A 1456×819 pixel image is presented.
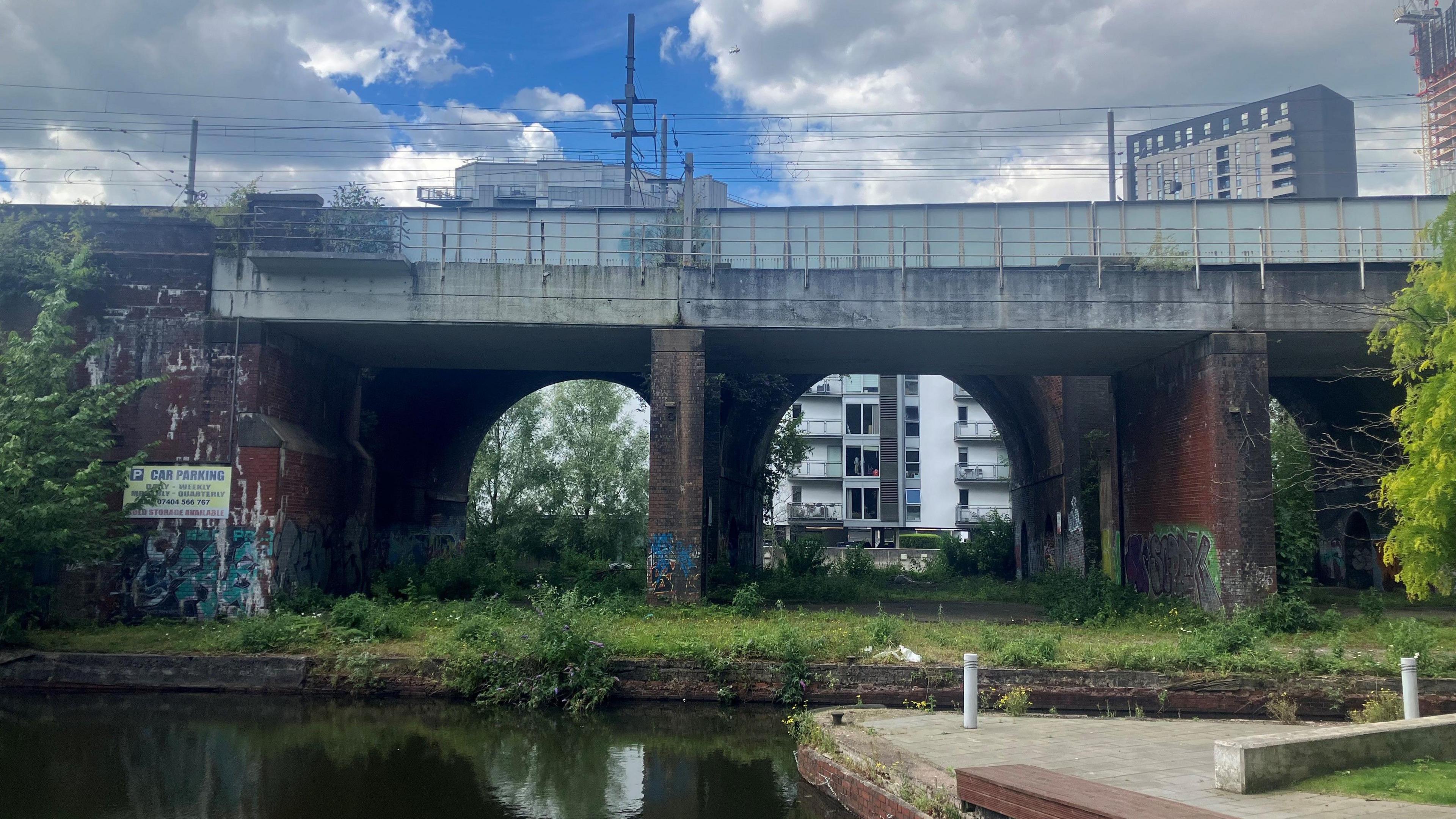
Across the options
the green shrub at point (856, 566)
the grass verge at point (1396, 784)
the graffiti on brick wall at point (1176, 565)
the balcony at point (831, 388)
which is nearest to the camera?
the grass verge at point (1396, 784)

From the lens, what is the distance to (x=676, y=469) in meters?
18.3

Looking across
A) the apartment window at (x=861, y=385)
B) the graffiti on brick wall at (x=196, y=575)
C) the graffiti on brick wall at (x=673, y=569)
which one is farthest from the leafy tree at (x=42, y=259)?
the apartment window at (x=861, y=385)

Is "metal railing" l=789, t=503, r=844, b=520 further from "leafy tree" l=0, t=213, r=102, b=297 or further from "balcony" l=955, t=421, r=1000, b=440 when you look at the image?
"leafy tree" l=0, t=213, r=102, b=297

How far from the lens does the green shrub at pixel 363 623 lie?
15.9 metres

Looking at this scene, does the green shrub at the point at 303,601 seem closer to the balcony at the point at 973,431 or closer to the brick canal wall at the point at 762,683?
the brick canal wall at the point at 762,683

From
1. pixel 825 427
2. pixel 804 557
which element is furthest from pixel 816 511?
pixel 804 557

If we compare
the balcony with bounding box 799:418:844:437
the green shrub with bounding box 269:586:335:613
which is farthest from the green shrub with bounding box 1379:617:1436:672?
the balcony with bounding box 799:418:844:437

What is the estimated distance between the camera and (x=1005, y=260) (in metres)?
28.4

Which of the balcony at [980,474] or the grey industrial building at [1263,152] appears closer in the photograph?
the balcony at [980,474]

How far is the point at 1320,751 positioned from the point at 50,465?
1721 centimetres

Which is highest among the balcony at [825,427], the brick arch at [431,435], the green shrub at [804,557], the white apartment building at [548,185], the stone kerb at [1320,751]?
the white apartment building at [548,185]

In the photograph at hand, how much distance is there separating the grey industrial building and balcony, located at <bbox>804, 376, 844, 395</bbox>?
98.2 ft

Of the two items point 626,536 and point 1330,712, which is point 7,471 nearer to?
point 1330,712

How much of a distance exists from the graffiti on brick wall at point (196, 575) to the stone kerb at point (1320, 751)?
15998 mm
